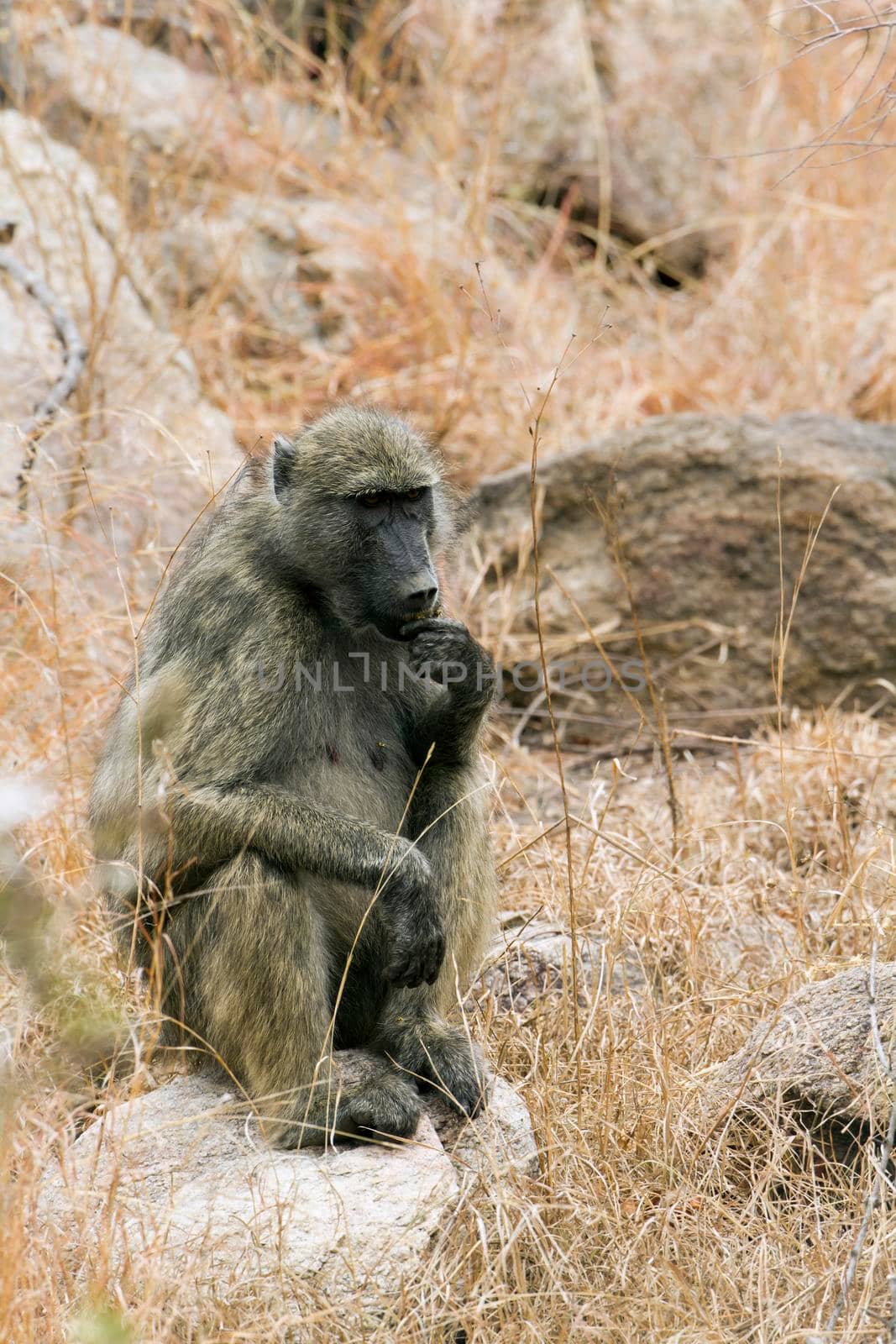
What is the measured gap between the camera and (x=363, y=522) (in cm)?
316

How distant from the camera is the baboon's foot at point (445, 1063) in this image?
2943 mm

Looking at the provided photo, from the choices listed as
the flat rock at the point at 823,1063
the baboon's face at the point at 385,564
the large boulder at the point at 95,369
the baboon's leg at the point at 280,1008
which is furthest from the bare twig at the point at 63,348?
the flat rock at the point at 823,1063

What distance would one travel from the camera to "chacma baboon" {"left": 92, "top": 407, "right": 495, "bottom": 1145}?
110 inches

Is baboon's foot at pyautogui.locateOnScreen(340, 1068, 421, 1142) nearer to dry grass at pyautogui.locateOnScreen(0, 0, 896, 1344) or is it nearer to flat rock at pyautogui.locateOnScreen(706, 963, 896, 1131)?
dry grass at pyautogui.locateOnScreen(0, 0, 896, 1344)

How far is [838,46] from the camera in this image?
8734 millimetres

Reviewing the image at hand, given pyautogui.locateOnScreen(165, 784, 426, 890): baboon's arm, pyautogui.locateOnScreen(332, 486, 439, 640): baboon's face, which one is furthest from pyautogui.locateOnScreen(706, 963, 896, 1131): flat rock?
pyautogui.locateOnScreen(332, 486, 439, 640): baboon's face

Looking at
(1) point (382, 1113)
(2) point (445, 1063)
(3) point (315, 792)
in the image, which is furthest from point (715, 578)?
(1) point (382, 1113)

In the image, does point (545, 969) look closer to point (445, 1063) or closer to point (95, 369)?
point (445, 1063)

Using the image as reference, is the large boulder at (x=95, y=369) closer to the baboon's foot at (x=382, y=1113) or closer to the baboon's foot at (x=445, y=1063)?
the baboon's foot at (x=445, y=1063)

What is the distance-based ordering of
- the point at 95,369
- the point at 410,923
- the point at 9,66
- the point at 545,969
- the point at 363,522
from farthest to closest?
the point at 9,66
the point at 95,369
the point at 545,969
the point at 363,522
the point at 410,923

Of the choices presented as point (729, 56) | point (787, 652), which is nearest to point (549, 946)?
point (787, 652)

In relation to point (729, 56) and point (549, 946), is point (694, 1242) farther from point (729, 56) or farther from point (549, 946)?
point (729, 56)

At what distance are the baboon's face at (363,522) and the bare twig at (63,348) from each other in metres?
1.87

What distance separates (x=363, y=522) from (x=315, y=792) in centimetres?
59
